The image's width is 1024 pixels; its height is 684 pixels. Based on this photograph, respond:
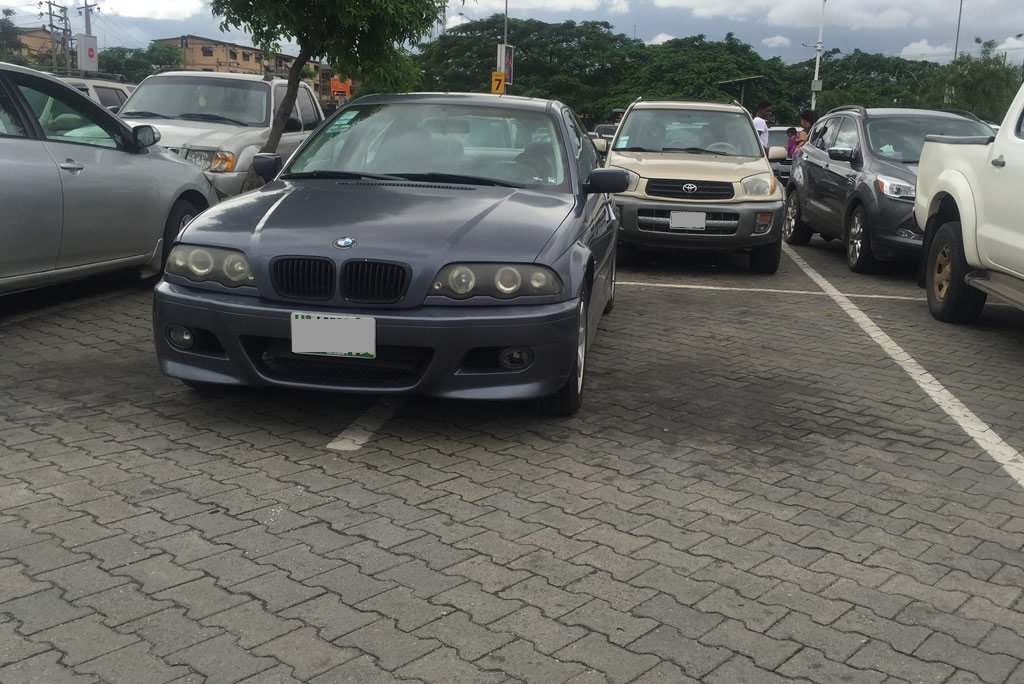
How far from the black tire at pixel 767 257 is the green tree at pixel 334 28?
464 centimetres

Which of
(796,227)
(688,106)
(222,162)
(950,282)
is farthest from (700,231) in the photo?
(222,162)

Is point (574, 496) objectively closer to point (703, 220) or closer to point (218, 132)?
point (703, 220)

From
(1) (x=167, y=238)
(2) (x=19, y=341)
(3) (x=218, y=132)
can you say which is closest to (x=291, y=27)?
(3) (x=218, y=132)

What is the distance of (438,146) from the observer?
6.07 m

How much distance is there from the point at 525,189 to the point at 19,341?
313cm

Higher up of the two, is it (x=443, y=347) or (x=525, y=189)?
(x=525, y=189)

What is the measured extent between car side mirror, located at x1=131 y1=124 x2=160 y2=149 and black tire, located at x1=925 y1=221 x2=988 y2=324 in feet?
18.9

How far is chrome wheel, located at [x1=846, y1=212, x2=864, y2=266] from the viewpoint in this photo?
1120 cm

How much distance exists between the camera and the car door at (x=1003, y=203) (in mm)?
6879

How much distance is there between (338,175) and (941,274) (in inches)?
193

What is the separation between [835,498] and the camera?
170 inches

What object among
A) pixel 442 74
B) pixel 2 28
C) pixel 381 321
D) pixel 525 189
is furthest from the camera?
pixel 2 28

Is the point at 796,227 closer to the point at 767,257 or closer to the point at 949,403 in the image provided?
the point at 767,257

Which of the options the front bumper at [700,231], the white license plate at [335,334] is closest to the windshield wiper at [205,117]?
the front bumper at [700,231]
